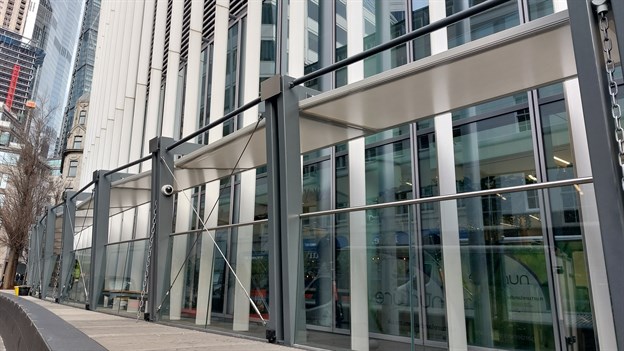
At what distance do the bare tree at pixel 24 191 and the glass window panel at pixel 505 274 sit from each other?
31.4m

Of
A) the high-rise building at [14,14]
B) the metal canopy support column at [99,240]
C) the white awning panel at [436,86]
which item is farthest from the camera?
the high-rise building at [14,14]

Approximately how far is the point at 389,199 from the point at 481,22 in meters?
3.72

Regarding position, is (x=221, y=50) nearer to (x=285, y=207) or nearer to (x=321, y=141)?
(x=321, y=141)

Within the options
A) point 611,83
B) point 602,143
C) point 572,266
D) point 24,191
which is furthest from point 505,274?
point 24,191

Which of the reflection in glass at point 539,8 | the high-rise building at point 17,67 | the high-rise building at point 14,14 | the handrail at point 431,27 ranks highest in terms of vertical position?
the high-rise building at point 14,14

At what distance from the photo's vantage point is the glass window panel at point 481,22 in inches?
323

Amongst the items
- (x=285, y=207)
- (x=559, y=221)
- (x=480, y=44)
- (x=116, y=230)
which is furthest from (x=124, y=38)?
(x=559, y=221)

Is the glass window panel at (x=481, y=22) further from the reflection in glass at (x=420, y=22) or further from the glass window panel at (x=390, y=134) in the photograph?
the glass window panel at (x=390, y=134)

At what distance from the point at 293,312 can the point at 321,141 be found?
10.7ft

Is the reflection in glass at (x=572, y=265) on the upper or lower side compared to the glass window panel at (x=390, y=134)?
lower

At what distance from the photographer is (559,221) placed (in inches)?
162

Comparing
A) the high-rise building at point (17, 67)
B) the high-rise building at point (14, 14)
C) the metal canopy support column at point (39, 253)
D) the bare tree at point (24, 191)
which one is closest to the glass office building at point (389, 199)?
the metal canopy support column at point (39, 253)

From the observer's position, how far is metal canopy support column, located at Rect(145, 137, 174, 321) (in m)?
9.30

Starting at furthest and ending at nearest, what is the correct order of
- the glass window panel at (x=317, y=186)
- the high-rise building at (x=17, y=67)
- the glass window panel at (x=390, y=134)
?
1. the high-rise building at (x=17, y=67)
2. the glass window panel at (x=317, y=186)
3. the glass window panel at (x=390, y=134)
